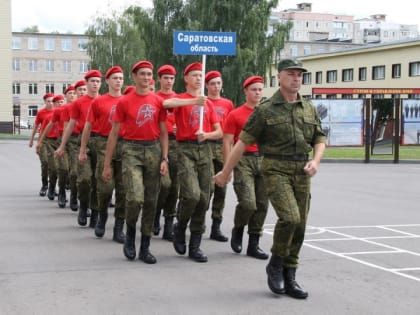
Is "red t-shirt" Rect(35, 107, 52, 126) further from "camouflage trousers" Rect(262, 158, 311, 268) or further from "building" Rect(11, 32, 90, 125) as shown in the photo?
"building" Rect(11, 32, 90, 125)

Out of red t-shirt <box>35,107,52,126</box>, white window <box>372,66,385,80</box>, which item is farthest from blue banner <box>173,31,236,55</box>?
white window <box>372,66,385,80</box>

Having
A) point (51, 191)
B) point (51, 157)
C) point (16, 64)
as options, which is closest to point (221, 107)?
point (51, 157)

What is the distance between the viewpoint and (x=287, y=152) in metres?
5.96

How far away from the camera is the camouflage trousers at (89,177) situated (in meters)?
9.88

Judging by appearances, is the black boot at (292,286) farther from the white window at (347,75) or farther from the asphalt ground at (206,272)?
the white window at (347,75)

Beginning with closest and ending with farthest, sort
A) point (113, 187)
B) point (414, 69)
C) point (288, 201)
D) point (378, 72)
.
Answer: point (288, 201) < point (113, 187) < point (414, 69) < point (378, 72)

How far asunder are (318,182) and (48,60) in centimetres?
9598

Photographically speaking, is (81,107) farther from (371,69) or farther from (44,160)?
(371,69)

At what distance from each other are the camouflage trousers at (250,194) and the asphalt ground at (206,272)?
0.39 metres

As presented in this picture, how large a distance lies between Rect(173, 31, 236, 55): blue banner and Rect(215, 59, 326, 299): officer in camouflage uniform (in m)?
3.75

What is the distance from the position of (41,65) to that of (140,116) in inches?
4140

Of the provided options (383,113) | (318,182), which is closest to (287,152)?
(318,182)

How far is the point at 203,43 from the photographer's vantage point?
9.68 meters

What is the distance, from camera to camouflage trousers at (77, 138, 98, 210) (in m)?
9.88
